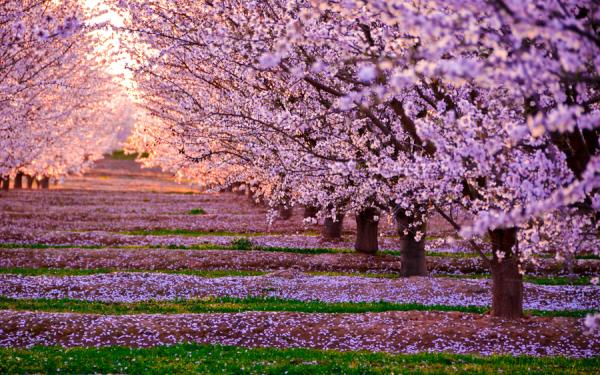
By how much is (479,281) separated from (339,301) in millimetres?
6020

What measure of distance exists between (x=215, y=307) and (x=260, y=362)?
6188 millimetres

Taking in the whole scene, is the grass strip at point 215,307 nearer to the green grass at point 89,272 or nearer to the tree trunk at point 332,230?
the green grass at point 89,272

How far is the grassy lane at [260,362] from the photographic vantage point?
1196 centimetres

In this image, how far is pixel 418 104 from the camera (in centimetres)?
1723

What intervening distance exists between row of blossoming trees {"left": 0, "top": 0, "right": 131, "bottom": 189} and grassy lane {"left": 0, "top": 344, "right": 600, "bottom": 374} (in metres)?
5.71

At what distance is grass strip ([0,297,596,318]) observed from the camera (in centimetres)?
1819

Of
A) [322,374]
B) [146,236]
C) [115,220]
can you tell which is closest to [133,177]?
[115,220]

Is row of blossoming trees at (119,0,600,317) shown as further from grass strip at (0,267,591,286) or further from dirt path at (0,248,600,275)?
grass strip at (0,267,591,286)

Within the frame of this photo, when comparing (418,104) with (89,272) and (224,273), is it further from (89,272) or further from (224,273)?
(89,272)

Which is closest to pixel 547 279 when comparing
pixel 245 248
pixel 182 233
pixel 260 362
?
pixel 245 248

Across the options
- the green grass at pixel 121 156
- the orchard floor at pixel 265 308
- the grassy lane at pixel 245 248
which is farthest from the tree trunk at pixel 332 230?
the green grass at pixel 121 156

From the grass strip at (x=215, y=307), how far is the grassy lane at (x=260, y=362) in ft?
14.4

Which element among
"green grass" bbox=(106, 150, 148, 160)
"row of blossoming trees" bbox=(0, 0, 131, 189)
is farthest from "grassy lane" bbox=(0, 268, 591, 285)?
"green grass" bbox=(106, 150, 148, 160)

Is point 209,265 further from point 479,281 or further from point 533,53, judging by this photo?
point 533,53
